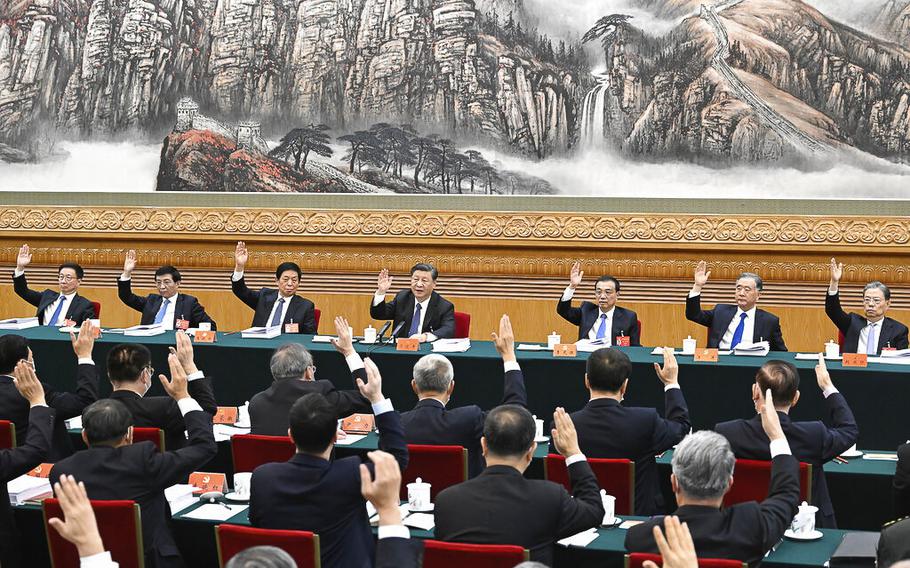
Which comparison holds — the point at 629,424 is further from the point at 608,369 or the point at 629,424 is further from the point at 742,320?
the point at 742,320

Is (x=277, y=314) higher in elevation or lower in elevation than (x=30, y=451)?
lower

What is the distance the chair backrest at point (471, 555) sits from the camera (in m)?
3.06

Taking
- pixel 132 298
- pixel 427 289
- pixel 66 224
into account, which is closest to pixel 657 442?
pixel 427 289

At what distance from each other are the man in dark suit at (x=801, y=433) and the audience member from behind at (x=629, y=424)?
0.23 m

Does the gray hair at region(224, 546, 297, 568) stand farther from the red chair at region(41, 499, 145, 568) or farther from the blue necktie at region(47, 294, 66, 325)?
the blue necktie at region(47, 294, 66, 325)

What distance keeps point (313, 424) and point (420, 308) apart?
5020mm

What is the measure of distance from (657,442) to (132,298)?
6.29 meters

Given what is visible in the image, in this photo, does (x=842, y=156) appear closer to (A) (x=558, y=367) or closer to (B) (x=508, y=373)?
(A) (x=558, y=367)

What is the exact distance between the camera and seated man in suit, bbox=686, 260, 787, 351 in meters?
7.86

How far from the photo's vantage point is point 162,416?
5.02m

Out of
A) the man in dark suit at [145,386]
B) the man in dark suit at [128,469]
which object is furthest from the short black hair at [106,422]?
the man in dark suit at [145,386]

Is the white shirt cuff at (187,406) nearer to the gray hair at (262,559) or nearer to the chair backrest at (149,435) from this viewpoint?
the chair backrest at (149,435)

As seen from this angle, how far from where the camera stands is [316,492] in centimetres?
354

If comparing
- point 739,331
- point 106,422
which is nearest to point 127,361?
point 106,422
